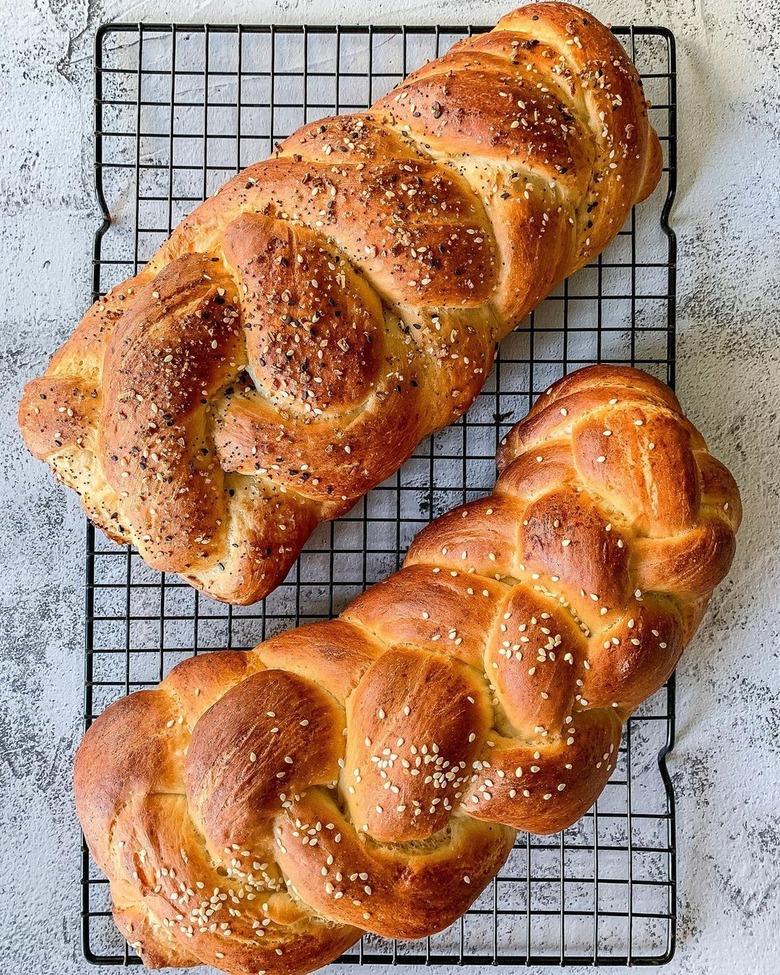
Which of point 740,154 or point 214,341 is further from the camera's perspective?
point 740,154

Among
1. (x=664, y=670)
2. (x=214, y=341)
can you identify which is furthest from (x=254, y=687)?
(x=664, y=670)

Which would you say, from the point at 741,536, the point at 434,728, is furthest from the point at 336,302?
the point at 741,536

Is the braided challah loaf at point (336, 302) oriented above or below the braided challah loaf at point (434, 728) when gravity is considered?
above

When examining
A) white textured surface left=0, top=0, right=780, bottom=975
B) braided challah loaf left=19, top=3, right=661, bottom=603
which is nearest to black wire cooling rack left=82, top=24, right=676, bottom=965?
white textured surface left=0, top=0, right=780, bottom=975

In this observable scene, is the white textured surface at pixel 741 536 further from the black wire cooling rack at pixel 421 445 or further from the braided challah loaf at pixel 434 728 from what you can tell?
the braided challah loaf at pixel 434 728

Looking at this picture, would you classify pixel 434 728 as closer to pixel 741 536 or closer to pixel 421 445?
pixel 421 445

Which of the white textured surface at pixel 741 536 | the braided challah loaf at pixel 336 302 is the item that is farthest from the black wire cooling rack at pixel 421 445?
the braided challah loaf at pixel 336 302

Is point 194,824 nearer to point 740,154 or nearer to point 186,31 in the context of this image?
point 186,31
